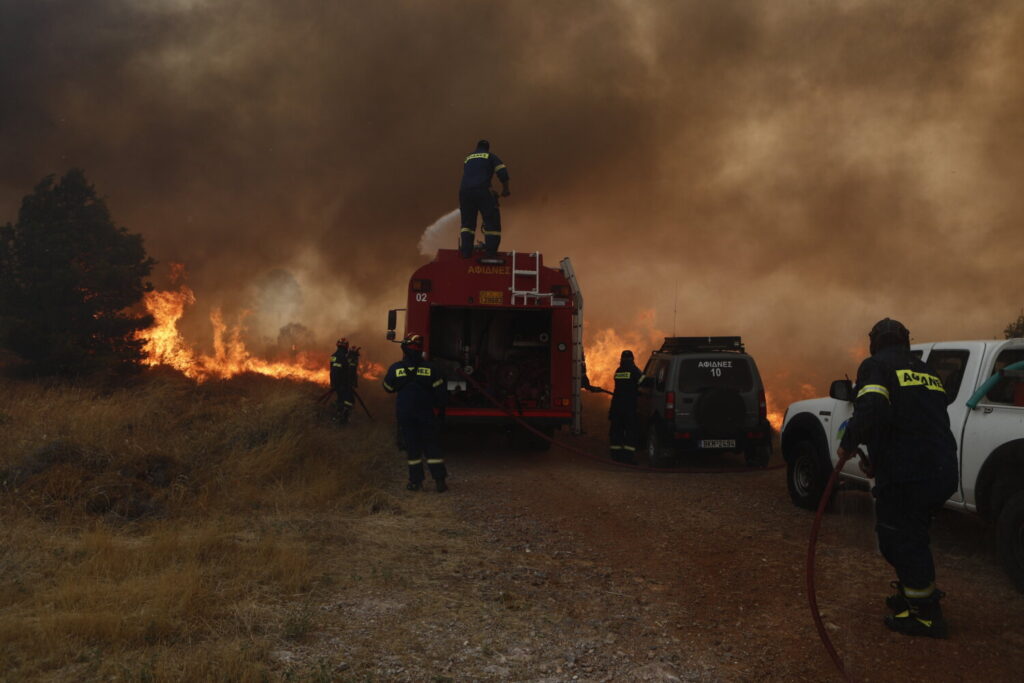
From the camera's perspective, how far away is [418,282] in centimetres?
1070

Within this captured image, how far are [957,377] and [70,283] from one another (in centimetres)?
2138

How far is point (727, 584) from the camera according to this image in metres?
5.18

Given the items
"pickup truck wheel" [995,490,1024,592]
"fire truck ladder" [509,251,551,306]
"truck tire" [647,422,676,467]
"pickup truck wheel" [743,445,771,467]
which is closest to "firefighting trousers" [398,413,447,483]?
"fire truck ladder" [509,251,551,306]

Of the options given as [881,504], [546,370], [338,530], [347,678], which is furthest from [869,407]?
[546,370]

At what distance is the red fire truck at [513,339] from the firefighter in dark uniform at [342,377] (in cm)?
290

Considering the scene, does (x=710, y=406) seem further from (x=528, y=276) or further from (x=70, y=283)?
(x=70, y=283)

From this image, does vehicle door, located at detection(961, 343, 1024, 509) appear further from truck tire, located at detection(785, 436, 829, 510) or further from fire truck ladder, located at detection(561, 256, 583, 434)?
fire truck ladder, located at detection(561, 256, 583, 434)

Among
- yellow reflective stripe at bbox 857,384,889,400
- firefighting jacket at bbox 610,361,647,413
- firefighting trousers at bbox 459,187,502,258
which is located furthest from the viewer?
firefighting trousers at bbox 459,187,502,258

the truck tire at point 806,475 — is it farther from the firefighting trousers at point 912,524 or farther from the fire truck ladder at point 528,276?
the fire truck ladder at point 528,276

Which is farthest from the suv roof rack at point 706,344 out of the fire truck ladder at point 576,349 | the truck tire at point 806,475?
the truck tire at point 806,475

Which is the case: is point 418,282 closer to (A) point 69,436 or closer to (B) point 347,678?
(A) point 69,436

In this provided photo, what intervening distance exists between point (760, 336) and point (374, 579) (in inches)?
952

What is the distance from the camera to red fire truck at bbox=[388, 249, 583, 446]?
10711 millimetres

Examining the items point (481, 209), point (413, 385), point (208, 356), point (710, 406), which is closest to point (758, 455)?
point (710, 406)
